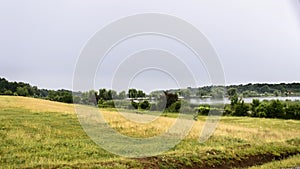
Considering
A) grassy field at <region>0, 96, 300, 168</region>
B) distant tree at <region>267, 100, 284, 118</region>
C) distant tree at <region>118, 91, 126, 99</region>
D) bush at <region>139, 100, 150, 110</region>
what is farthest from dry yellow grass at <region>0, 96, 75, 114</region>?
distant tree at <region>267, 100, 284, 118</region>

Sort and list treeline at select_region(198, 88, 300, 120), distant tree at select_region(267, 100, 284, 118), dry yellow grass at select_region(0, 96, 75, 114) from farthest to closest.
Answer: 1. distant tree at select_region(267, 100, 284, 118)
2. treeline at select_region(198, 88, 300, 120)
3. dry yellow grass at select_region(0, 96, 75, 114)

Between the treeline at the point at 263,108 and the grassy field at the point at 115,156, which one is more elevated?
the treeline at the point at 263,108

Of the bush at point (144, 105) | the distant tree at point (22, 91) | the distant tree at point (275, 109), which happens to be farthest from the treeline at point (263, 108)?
the distant tree at point (22, 91)

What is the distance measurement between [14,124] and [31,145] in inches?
205

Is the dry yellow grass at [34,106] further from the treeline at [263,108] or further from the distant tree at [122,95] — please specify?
the treeline at [263,108]

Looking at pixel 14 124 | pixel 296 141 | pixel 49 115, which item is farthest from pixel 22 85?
pixel 296 141

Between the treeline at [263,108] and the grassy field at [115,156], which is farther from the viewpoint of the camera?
the treeline at [263,108]

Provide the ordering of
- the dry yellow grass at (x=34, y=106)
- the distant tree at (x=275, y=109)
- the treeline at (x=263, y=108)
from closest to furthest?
the dry yellow grass at (x=34, y=106)
the treeline at (x=263, y=108)
the distant tree at (x=275, y=109)

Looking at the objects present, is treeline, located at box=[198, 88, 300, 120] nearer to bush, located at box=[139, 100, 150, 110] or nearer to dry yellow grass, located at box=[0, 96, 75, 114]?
dry yellow grass, located at box=[0, 96, 75, 114]

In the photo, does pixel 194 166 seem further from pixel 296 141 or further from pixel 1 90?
pixel 1 90

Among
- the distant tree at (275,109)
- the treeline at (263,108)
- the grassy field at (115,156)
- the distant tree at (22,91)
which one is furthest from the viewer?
the distant tree at (22,91)

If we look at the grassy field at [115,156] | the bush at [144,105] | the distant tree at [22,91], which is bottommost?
the grassy field at [115,156]

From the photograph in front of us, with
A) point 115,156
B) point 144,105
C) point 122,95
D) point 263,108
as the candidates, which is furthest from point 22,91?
point 122,95

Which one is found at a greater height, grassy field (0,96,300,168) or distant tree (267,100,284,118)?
distant tree (267,100,284,118)
